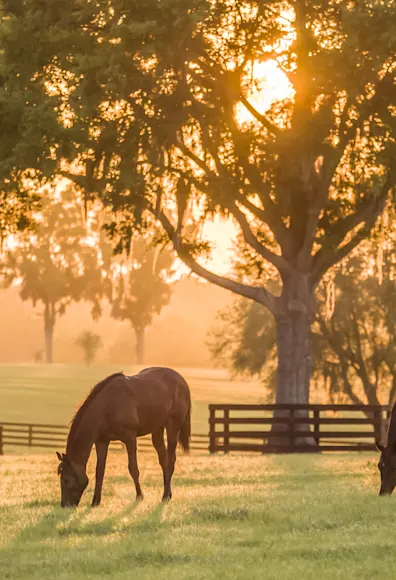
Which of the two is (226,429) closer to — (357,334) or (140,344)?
(357,334)

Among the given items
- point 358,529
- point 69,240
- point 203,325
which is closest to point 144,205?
point 358,529

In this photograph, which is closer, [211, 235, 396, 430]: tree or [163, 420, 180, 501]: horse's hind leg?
[163, 420, 180, 501]: horse's hind leg

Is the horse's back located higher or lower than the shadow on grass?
higher

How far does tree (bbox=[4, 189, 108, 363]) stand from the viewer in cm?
8894

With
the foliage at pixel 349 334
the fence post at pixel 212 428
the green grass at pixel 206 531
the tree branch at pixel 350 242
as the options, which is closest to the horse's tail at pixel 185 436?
the green grass at pixel 206 531

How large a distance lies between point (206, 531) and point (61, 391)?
6443 cm

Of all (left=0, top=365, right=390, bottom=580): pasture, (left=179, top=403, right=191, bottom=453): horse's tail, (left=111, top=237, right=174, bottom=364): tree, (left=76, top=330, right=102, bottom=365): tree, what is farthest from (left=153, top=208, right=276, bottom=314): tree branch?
(left=76, top=330, right=102, bottom=365): tree

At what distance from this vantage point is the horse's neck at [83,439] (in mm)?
13297

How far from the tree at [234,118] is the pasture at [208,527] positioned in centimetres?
862

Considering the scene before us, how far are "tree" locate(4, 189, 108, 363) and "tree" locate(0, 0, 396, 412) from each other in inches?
2376

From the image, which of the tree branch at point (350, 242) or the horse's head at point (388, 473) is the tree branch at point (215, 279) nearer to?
the tree branch at point (350, 242)

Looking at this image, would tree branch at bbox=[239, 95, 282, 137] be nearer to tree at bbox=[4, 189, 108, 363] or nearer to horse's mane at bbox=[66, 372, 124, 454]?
horse's mane at bbox=[66, 372, 124, 454]

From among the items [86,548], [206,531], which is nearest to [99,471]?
[206,531]

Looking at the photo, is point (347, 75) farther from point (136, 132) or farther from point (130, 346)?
point (130, 346)
